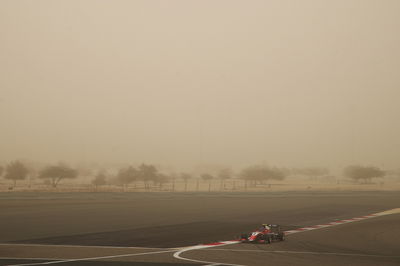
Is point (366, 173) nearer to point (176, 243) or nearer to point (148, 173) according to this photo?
point (148, 173)

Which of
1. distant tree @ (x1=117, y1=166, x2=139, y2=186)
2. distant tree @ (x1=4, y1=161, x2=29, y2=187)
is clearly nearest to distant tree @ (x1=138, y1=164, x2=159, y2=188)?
distant tree @ (x1=117, y1=166, x2=139, y2=186)

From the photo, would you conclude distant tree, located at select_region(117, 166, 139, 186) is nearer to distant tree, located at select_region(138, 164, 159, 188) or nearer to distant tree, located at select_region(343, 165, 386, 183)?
distant tree, located at select_region(138, 164, 159, 188)

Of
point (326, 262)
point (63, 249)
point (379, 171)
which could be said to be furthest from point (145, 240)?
point (379, 171)

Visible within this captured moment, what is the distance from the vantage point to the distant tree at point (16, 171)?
147625 millimetres

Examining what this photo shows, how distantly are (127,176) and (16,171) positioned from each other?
37777 millimetres

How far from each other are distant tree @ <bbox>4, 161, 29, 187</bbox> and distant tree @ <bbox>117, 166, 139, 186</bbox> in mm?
32470

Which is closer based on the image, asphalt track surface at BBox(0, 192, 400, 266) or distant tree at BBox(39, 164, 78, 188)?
asphalt track surface at BBox(0, 192, 400, 266)

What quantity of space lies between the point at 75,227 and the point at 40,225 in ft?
8.00

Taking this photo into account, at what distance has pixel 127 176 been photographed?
155 meters

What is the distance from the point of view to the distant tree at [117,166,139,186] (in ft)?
506

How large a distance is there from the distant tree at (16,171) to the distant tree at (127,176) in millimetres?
32470

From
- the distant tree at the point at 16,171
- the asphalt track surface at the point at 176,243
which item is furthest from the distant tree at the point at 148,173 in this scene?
the asphalt track surface at the point at 176,243

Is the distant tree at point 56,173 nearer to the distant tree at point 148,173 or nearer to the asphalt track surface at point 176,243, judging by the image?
the distant tree at point 148,173

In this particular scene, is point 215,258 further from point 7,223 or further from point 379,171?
point 379,171
